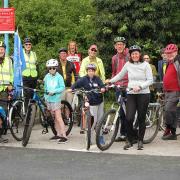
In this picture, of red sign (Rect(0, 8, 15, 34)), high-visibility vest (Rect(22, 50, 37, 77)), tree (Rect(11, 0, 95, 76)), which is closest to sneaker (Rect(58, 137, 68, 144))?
high-visibility vest (Rect(22, 50, 37, 77))

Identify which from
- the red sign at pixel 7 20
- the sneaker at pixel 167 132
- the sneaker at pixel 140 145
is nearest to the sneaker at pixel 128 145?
the sneaker at pixel 140 145

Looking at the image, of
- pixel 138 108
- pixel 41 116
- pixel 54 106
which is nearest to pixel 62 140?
pixel 54 106

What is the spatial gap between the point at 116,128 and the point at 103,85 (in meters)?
0.88

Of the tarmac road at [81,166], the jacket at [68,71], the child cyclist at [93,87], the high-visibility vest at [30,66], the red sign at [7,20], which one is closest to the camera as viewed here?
the tarmac road at [81,166]

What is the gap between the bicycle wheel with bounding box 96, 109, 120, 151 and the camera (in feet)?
31.6

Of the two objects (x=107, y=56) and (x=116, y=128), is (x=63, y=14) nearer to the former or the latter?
(x=107, y=56)

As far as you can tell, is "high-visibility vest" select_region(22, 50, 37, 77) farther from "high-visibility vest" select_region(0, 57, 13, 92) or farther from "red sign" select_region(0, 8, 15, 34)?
"high-visibility vest" select_region(0, 57, 13, 92)

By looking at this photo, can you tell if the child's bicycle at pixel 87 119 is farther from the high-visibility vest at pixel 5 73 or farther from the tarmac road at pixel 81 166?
the high-visibility vest at pixel 5 73

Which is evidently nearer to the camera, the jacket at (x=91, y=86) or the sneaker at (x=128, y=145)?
the sneaker at (x=128, y=145)

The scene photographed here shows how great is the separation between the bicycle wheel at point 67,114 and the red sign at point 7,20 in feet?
11.6

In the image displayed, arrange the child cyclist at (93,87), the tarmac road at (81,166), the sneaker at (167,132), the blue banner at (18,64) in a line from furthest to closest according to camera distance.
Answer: the blue banner at (18,64) → the sneaker at (167,132) → the child cyclist at (93,87) → the tarmac road at (81,166)

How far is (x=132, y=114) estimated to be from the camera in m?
9.80

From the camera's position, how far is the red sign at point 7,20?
13969 mm

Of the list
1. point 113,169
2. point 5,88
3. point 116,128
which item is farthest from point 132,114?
point 5,88
